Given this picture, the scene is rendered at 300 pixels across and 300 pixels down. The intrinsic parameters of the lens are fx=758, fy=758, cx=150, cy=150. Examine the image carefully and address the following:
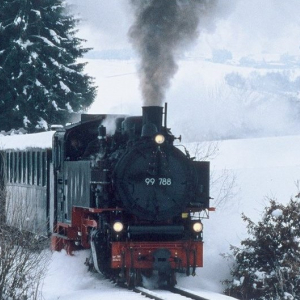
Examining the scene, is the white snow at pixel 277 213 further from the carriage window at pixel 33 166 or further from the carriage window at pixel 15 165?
the carriage window at pixel 15 165

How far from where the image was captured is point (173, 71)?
15.9m

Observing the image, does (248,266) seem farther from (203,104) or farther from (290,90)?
(290,90)

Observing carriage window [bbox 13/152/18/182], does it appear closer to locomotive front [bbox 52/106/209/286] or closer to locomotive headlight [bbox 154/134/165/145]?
locomotive front [bbox 52/106/209/286]

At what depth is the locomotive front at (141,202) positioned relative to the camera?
42.1ft

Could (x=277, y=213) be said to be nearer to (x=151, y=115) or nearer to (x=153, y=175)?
(x=153, y=175)

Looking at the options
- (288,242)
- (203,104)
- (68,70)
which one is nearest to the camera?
(288,242)

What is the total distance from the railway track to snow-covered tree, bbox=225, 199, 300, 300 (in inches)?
108

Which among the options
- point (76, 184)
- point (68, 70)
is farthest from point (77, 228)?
point (68, 70)

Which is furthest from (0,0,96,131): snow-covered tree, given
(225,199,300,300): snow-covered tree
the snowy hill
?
(225,199,300,300): snow-covered tree

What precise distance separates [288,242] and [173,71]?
4.32 m

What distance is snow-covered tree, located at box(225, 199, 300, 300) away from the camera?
15.5m

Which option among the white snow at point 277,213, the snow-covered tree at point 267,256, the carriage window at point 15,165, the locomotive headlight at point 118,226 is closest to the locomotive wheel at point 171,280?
the locomotive headlight at point 118,226

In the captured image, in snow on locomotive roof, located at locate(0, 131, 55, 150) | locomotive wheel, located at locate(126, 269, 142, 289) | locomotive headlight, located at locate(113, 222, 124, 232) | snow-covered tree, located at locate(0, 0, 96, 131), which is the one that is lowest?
locomotive wheel, located at locate(126, 269, 142, 289)

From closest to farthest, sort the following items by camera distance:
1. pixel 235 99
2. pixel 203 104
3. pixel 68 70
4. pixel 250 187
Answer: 1. pixel 250 187
2. pixel 203 104
3. pixel 68 70
4. pixel 235 99
